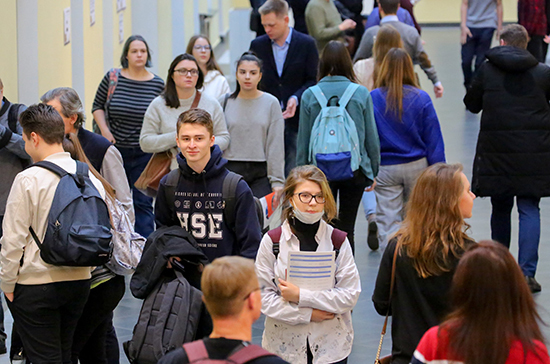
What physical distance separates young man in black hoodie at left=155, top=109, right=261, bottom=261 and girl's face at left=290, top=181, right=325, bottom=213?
282mm

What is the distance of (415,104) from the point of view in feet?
21.5

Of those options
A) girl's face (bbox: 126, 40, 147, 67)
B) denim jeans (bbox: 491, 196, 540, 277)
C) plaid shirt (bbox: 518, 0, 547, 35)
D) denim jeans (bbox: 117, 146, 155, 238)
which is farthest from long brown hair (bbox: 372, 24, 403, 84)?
plaid shirt (bbox: 518, 0, 547, 35)

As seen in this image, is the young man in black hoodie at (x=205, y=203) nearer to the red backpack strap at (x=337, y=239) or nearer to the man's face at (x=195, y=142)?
the man's face at (x=195, y=142)

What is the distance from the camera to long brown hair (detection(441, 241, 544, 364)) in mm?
2738

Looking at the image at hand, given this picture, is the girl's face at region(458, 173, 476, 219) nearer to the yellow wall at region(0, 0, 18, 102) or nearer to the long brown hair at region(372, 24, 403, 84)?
the long brown hair at region(372, 24, 403, 84)

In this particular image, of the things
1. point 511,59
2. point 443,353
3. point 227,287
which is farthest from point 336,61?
point 227,287

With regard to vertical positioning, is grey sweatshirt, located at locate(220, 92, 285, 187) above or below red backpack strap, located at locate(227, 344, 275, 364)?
above

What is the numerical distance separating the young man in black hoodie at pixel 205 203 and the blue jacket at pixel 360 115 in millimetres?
1994

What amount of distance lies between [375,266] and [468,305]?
4877 mm

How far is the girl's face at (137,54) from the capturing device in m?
7.63

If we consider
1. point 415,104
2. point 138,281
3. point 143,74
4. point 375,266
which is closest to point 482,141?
point 415,104

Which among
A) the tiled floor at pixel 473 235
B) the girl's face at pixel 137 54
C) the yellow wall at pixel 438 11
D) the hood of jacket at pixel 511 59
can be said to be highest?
the yellow wall at pixel 438 11

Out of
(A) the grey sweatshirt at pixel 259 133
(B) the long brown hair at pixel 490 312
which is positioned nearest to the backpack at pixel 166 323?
(B) the long brown hair at pixel 490 312

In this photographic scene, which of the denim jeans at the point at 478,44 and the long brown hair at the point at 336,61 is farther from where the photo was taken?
the denim jeans at the point at 478,44
